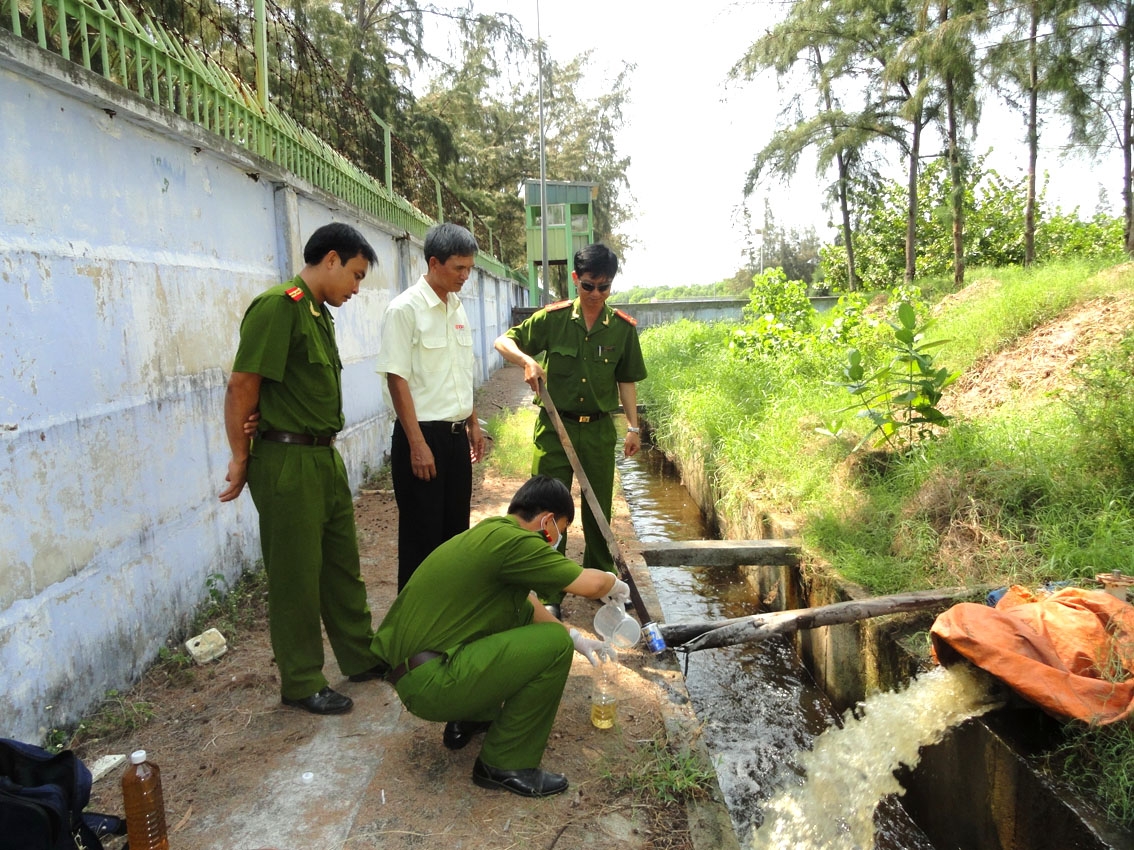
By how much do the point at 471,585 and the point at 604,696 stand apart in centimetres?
100

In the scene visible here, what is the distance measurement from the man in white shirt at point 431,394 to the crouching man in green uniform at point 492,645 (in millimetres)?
836

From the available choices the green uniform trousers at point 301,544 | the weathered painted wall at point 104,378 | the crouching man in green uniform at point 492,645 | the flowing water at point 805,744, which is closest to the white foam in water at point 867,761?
the flowing water at point 805,744

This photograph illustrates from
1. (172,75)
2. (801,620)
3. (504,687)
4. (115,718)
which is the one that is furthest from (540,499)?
(172,75)

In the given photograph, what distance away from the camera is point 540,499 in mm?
2416

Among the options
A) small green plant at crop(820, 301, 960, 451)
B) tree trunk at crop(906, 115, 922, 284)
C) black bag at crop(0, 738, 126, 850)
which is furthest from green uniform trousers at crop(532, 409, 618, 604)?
tree trunk at crop(906, 115, 922, 284)

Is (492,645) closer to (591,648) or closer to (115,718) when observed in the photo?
(591,648)

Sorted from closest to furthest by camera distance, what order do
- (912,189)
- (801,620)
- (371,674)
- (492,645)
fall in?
1. (492,645)
2. (371,674)
3. (801,620)
4. (912,189)

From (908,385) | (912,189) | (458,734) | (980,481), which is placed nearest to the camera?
(458,734)

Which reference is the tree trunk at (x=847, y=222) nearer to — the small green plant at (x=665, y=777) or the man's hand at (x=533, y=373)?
the man's hand at (x=533, y=373)

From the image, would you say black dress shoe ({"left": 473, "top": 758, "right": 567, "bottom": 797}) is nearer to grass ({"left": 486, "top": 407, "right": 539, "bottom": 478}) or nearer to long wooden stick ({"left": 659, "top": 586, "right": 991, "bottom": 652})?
long wooden stick ({"left": 659, "top": 586, "right": 991, "bottom": 652})

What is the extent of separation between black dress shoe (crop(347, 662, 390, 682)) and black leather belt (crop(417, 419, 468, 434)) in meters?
1.04

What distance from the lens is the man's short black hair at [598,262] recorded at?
3.46m

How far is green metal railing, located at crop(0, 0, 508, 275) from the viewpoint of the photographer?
102 inches

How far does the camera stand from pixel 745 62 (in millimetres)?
20000
